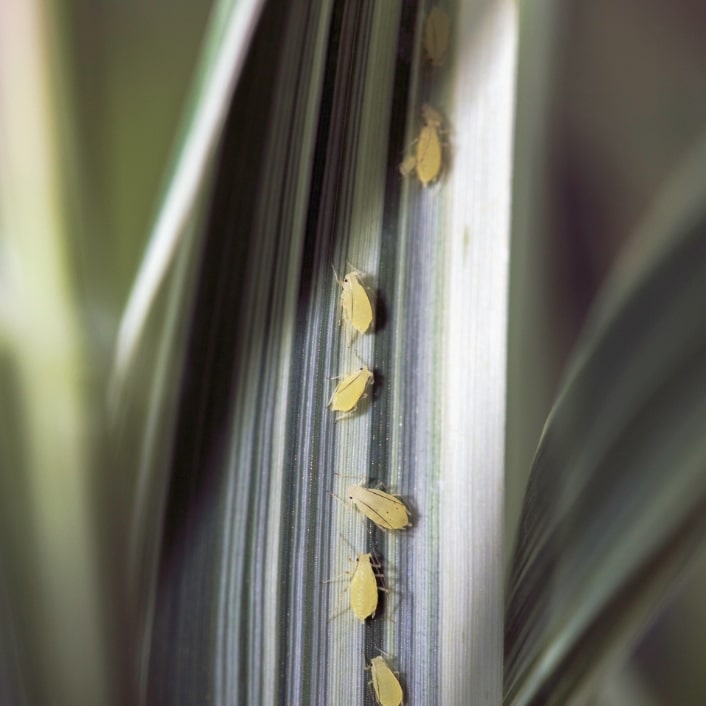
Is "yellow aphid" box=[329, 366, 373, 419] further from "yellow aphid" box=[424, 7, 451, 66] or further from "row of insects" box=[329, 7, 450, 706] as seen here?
"yellow aphid" box=[424, 7, 451, 66]

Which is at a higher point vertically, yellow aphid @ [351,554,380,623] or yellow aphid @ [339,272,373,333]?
yellow aphid @ [339,272,373,333]

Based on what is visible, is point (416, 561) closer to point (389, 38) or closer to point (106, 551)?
point (106, 551)

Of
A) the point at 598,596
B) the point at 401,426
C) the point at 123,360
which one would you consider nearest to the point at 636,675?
the point at 598,596

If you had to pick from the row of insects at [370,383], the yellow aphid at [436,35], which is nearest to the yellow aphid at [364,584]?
the row of insects at [370,383]

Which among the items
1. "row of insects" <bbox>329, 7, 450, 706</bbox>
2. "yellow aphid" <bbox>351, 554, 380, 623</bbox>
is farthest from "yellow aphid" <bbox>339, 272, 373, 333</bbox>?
"yellow aphid" <bbox>351, 554, 380, 623</bbox>

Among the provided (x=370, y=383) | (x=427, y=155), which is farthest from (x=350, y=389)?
(x=427, y=155)

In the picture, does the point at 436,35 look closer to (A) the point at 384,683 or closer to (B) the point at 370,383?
(B) the point at 370,383
